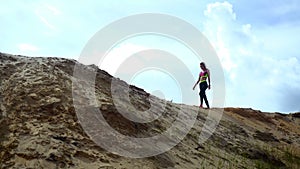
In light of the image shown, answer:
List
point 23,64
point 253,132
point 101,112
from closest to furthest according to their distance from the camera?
1. point 101,112
2. point 23,64
3. point 253,132

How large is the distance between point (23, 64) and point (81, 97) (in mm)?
1490

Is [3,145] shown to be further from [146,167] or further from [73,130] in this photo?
[146,167]

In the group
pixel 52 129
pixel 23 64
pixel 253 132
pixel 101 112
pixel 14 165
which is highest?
pixel 253 132

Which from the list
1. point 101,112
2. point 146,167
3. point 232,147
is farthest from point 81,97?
point 232,147

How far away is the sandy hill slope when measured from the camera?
5102mm

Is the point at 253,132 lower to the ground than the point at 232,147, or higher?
higher

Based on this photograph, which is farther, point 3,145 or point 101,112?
point 101,112

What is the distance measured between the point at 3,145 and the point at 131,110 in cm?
264

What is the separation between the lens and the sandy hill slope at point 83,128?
510 centimetres

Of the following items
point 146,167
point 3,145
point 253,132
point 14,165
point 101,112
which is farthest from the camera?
point 253,132

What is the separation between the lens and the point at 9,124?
5.51 m

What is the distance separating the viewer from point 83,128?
5.73 metres

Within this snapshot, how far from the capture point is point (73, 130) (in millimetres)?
5578

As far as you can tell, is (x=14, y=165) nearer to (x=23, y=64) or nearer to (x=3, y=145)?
(x=3, y=145)
